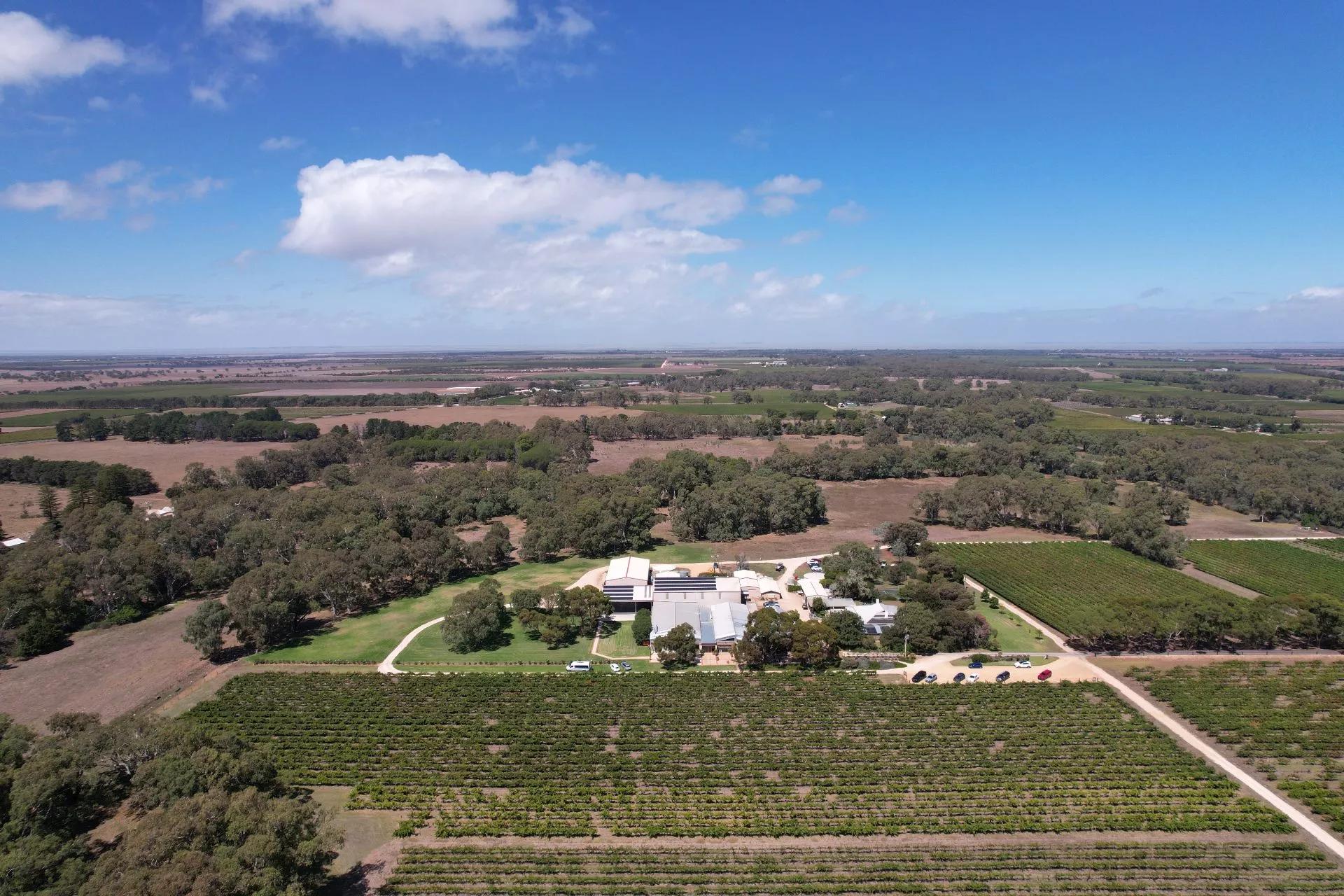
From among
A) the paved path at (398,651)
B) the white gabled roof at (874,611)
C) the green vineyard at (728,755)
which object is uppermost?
the white gabled roof at (874,611)

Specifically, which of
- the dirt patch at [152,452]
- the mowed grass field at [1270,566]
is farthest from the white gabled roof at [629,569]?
the dirt patch at [152,452]

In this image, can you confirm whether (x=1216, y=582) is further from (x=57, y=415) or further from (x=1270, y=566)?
(x=57, y=415)

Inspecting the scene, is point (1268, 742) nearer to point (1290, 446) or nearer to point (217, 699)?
point (217, 699)

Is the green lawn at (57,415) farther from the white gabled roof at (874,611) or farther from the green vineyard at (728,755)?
the white gabled roof at (874,611)

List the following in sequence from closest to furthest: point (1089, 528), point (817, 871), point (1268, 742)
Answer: point (817, 871)
point (1268, 742)
point (1089, 528)

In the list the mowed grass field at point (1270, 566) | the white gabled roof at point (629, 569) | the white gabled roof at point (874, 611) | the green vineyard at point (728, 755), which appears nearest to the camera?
the green vineyard at point (728, 755)

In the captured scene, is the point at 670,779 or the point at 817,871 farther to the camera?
the point at 670,779

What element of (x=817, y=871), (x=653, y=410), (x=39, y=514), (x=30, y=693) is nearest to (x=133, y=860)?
(x=817, y=871)
